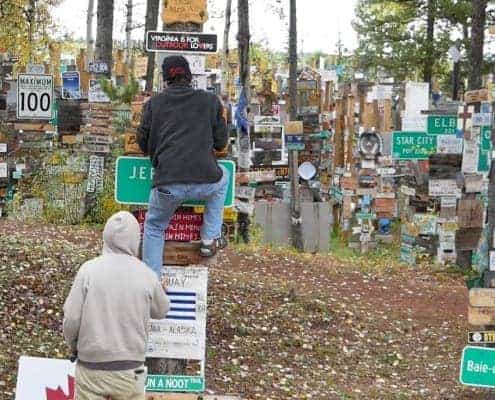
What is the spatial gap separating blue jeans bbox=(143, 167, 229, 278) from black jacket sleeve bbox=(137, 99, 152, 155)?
0.32 meters

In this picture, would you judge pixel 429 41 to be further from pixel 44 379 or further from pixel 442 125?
pixel 44 379

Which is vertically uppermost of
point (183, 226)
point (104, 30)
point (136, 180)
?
point (104, 30)

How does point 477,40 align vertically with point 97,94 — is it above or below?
above

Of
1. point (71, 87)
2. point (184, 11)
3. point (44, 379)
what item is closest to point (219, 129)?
point (184, 11)

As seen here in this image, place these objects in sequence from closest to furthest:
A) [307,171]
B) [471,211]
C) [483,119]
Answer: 1. [483,119]
2. [471,211]
3. [307,171]

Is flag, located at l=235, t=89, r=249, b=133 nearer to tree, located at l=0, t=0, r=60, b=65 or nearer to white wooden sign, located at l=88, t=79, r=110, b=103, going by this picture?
white wooden sign, located at l=88, t=79, r=110, b=103

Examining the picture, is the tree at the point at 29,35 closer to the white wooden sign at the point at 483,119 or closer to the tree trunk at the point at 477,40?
the tree trunk at the point at 477,40

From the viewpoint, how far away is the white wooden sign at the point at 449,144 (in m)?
15.0

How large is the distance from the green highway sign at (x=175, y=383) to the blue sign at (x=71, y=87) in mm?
14718

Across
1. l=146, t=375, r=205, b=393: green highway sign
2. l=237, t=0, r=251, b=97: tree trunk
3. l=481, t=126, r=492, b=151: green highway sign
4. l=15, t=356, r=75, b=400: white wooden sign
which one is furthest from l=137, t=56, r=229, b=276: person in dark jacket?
l=237, t=0, r=251, b=97: tree trunk

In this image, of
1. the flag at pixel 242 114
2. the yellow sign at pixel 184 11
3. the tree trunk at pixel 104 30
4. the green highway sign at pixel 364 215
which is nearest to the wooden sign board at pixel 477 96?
the flag at pixel 242 114

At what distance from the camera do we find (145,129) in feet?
22.6

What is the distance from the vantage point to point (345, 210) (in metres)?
21.2

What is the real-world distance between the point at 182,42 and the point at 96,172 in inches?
383
